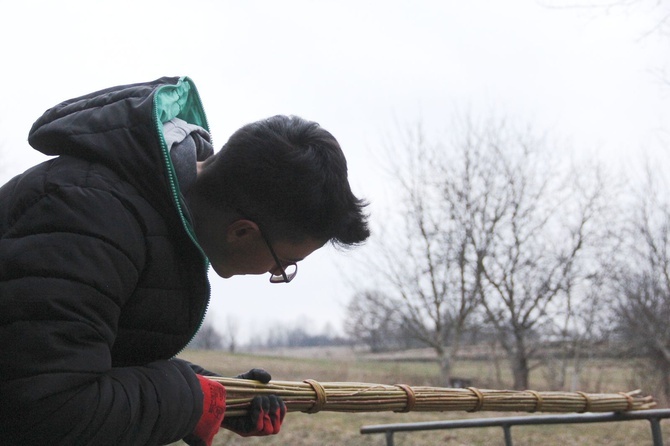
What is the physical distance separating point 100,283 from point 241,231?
0.37m

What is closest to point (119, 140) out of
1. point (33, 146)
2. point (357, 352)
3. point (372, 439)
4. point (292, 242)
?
point (33, 146)

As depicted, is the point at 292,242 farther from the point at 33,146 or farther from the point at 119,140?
the point at 33,146

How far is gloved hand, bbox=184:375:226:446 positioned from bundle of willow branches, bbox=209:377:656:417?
177 mm

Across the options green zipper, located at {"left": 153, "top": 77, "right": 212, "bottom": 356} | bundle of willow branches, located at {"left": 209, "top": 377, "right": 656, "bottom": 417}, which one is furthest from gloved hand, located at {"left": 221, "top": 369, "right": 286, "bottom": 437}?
green zipper, located at {"left": 153, "top": 77, "right": 212, "bottom": 356}

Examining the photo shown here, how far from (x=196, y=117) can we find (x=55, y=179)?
56cm

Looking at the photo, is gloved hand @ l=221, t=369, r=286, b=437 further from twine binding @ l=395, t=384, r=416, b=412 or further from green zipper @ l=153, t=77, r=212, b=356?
twine binding @ l=395, t=384, r=416, b=412

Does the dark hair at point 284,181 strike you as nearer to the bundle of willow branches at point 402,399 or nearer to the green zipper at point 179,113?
the green zipper at point 179,113

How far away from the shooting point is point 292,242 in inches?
53.7

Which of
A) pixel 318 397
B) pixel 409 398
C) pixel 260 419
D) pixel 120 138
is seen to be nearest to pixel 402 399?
pixel 409 398

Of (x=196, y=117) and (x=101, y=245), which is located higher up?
(x=196, y=117)

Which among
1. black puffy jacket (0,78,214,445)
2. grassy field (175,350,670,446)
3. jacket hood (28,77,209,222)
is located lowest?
grassy field (175,350,670,446)

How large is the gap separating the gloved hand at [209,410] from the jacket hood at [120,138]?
400 millimetres

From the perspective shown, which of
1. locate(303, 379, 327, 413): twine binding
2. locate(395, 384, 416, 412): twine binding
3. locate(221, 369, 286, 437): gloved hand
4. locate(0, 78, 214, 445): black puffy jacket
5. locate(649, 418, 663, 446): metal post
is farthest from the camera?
locate(649, 418, 663, 446): metal post

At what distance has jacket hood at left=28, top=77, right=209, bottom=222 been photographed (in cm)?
119
